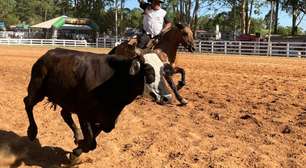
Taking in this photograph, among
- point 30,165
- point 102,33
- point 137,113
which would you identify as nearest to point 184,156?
point 30,165

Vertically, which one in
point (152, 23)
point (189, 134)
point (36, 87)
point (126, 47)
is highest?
point (152, 23)

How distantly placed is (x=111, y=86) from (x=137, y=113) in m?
4.14

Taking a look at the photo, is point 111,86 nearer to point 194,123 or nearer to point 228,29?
point 194,123

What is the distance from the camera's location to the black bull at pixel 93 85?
7133 millimetres

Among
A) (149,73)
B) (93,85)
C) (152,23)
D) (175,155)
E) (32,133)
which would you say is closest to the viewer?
(149,73)

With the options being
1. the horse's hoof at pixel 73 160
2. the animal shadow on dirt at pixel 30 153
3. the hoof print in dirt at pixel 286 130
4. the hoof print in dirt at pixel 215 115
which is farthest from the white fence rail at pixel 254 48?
the horse's hoof at pixel 73 160

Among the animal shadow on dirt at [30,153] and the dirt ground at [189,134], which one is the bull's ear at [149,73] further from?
the animal shadow on dirt at [30,153]

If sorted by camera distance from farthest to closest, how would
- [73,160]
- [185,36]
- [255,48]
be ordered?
1. [255,48]
2. [185,36]
3. [73,160]

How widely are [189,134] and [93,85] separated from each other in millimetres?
2424

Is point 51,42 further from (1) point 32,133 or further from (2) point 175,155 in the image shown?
(2) point 175,155

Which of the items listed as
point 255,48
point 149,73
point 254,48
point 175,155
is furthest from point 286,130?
point 254,48

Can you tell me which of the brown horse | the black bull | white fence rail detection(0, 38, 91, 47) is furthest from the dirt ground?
white fence rail detection(0, 38, 91, 47)

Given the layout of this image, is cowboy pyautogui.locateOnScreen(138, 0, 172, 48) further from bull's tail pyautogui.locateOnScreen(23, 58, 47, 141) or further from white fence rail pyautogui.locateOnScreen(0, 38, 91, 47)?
white fence rail pyautogui.locateOnScreen(0, 38, 91, 47)

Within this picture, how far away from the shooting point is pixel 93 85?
7441 mm
